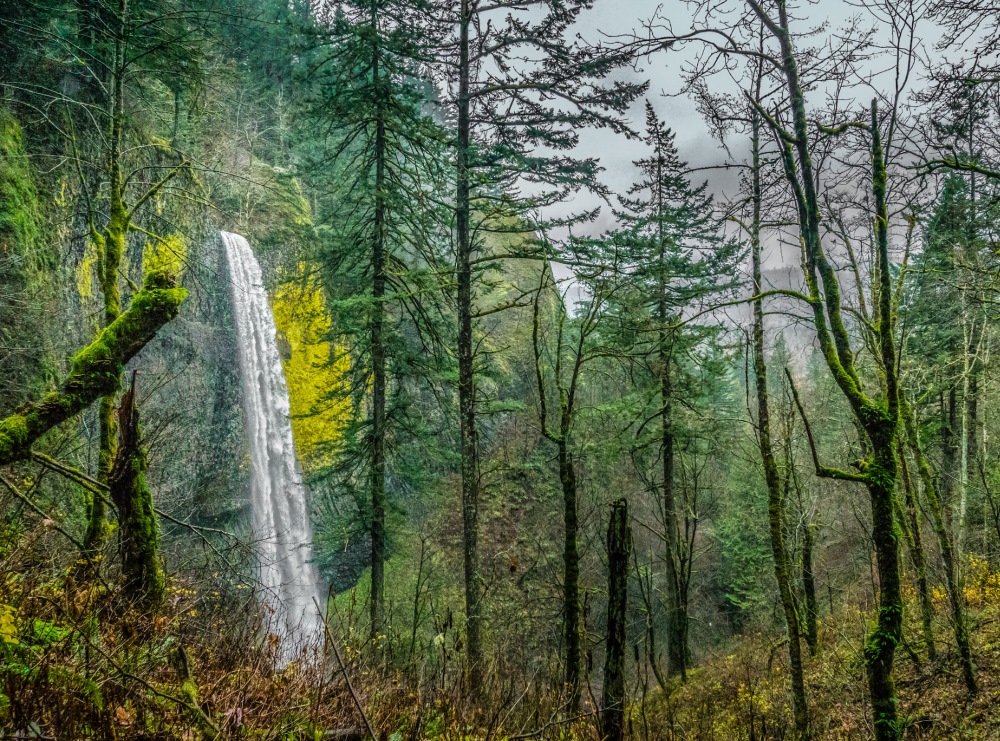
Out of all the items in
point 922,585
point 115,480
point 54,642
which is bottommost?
point 922,585

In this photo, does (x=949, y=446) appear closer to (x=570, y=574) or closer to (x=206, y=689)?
(x=570, y=574)

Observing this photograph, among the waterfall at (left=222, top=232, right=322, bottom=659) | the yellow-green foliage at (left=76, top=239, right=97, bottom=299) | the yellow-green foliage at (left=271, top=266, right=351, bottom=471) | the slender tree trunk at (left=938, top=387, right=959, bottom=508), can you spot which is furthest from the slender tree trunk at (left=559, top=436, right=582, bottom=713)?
the yellow-green foliage at (left=271, top=266, right=351, bottom=471)

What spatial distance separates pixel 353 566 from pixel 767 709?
45.7ft

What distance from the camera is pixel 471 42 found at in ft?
25.7

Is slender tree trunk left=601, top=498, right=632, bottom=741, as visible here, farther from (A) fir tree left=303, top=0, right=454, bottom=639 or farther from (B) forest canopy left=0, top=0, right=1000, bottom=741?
(A) fir tree left=303, top=0, right=454, bottom=639

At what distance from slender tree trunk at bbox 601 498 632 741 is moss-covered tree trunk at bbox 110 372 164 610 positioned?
3.58 meters

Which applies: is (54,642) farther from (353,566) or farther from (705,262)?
(353,566)

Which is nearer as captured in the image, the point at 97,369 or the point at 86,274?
the point at 97,369

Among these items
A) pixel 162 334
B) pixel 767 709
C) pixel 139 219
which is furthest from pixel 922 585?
pixel 139 219

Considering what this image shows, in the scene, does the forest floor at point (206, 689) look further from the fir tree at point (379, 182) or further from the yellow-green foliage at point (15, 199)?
the yellow-green foliage at point (15, 199)

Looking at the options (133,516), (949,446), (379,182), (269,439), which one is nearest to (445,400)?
(379,182)

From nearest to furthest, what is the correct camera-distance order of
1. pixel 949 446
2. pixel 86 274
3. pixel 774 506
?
1. pixel 774 506
2. pixel 86 274
3. pixel 949 446

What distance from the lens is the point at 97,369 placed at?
A: 3.51 metres

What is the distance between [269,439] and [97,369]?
14.3 m
